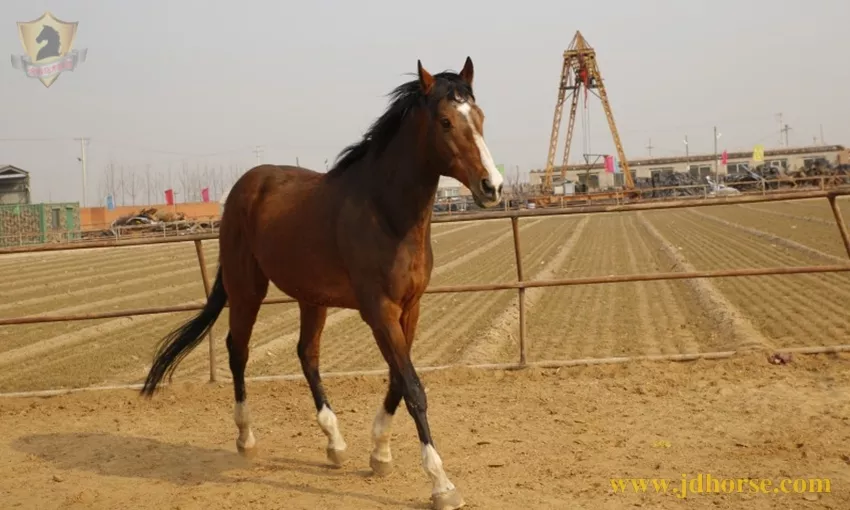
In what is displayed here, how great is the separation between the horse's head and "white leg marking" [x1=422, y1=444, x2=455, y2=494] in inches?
48.7

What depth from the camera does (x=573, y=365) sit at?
6715mm

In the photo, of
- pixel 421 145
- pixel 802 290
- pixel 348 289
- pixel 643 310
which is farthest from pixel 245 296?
pixel 802 290

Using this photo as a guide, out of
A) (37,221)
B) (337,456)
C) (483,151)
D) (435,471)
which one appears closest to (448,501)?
(435,471)

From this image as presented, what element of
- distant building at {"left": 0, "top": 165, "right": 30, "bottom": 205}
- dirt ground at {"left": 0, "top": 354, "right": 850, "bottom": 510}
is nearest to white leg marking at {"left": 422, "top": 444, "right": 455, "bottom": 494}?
dirt ground at {"left": 0, "top": 354, "right": 850, "bottom": 510}

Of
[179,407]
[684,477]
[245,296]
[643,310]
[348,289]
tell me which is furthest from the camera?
[643,310]

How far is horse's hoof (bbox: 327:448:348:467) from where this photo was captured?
471 cm

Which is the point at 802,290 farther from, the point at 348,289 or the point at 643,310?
the point at 348,289

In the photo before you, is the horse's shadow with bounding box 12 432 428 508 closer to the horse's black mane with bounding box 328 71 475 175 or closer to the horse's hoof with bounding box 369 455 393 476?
the horse's hoof with bounding box 369 455 393 476

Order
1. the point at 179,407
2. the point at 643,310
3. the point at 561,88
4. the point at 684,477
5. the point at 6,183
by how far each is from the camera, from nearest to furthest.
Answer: the point at 684,477
the point at 179,407
the point at 643,310
the point at 6,183
the point at 561,88

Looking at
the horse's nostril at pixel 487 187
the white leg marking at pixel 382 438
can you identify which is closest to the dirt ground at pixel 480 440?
the white leg marking at pixel 382 438

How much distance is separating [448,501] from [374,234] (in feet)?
4.54

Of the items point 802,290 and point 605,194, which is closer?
point 802,290

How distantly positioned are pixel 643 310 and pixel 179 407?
6599mm

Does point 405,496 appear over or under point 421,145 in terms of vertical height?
under
